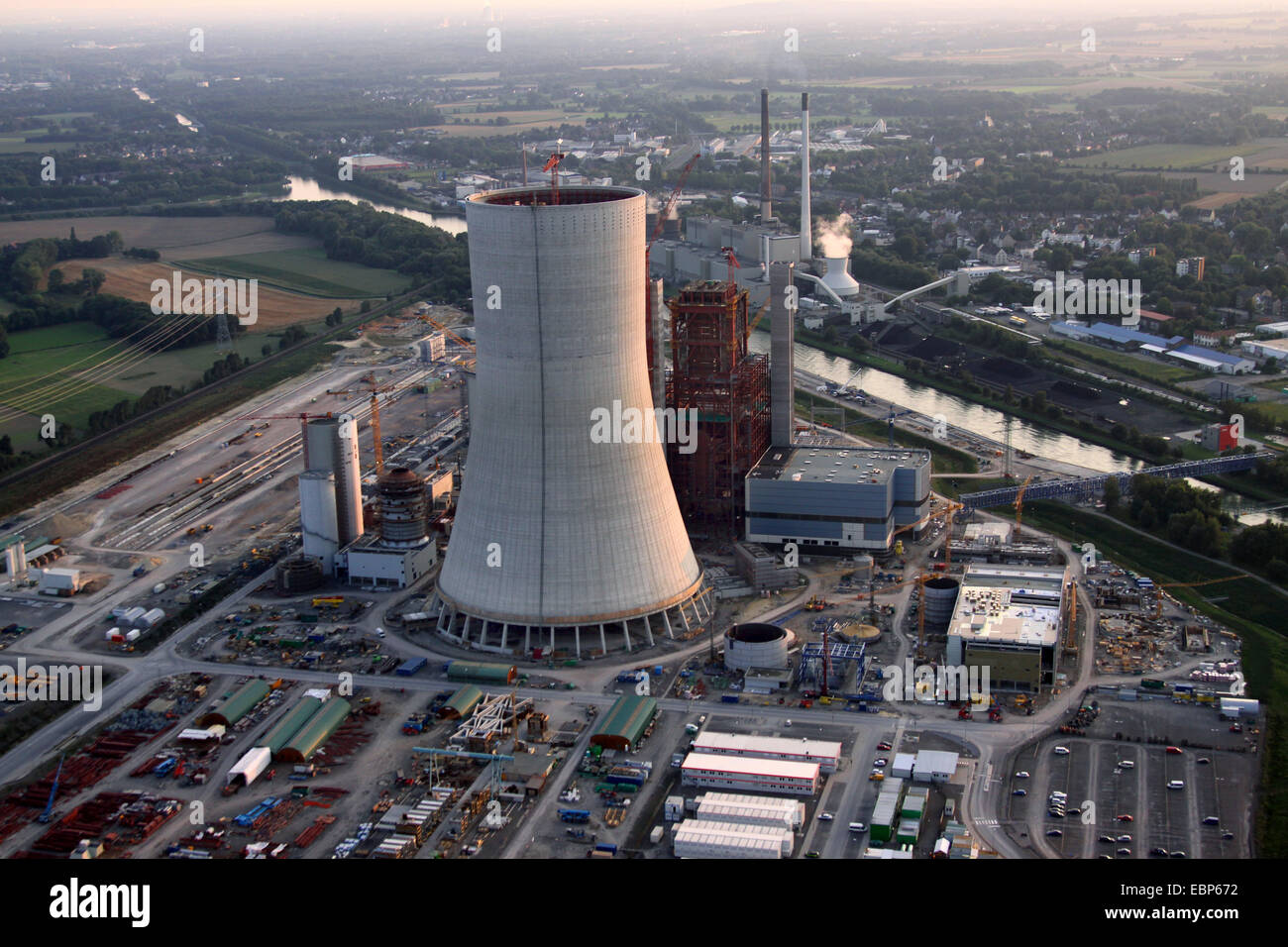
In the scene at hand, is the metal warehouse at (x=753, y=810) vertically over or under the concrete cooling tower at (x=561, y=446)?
under

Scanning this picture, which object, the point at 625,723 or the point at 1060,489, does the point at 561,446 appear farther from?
the point at 1060,489

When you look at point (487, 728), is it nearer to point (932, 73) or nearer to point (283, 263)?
point (283, 263)

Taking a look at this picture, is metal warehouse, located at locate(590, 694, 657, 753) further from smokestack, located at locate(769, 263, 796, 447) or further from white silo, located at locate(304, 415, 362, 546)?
smokestack, located at locate(769, 263, 796, 447)

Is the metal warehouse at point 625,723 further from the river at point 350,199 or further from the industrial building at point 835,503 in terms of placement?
the river at point 350,199

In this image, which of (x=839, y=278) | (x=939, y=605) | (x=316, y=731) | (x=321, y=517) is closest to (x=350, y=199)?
(x=839, y=278)

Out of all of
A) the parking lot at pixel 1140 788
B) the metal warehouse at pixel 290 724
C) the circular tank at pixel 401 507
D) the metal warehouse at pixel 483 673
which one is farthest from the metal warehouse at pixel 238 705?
the parking lot at pixel 1140 788
